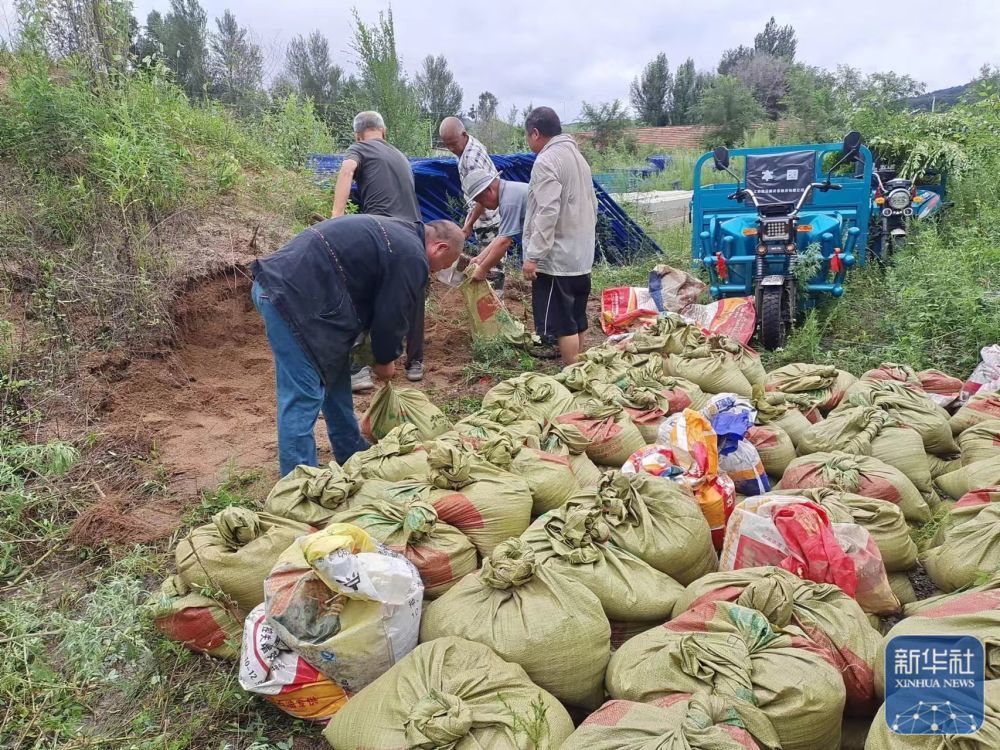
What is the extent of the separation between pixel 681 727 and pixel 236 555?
1.42m

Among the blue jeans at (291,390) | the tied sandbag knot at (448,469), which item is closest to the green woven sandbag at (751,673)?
the tied sandbag knot at (448,469)

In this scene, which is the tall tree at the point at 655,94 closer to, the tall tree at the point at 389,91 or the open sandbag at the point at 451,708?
the tall tree at the point at 389,91

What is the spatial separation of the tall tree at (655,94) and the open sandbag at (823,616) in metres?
32.1

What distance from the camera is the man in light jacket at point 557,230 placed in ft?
13.8

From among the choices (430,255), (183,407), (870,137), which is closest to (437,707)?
(430,255)

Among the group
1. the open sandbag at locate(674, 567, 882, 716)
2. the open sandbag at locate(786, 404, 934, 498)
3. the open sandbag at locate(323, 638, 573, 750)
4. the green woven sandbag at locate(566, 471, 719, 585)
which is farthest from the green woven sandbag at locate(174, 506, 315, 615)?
the open sandbag at locate(786, 404, 934, 498)

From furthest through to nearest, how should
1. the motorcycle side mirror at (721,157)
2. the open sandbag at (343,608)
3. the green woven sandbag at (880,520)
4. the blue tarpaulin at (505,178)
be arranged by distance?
the blue tarpaulin at (505,178), the motorcycle side mirror at (721,157), the green woven sandbag at (880,520), the open sandbag at (343,608)

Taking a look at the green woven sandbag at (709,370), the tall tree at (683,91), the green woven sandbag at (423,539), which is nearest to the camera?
the green woven sandbag at (423,539)

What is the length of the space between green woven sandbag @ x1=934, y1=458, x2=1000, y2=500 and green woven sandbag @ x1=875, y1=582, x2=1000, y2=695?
989 millimetres

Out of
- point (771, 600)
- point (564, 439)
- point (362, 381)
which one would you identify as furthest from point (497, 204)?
point (771, 600)

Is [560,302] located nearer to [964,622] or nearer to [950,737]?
[964,622]

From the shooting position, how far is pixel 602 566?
195cm

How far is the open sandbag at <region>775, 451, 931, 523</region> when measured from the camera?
2453 mm

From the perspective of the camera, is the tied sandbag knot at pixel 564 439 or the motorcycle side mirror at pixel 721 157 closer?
the tied sandbag knot at pixel 564 439
